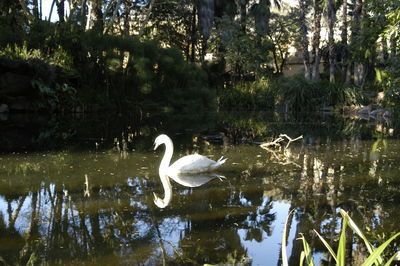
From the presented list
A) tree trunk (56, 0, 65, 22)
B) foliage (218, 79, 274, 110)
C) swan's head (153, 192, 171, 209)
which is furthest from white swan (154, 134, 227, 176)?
tree trunk (56, 0, 65, 22)

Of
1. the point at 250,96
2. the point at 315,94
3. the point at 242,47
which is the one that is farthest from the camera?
the point at 242,47

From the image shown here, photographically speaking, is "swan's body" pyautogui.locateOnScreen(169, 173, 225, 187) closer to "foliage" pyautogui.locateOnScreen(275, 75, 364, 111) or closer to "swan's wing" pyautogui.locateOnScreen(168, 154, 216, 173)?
"swan's wing" pyautogui.locateOnScreen(168, 154, 216, 173)

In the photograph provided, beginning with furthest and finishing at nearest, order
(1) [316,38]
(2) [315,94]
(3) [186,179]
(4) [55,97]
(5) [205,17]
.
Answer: (5) [205,17] → (2) [315,94] → (1) [316,38] → (4) [55,97] → (3) [186,179]

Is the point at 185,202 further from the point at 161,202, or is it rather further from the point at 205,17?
the point at 205,17

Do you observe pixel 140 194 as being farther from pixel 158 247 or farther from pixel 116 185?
pixel 158 247

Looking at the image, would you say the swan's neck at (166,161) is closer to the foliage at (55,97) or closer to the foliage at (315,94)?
the foliage at (55,97)

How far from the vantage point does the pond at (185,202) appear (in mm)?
3588

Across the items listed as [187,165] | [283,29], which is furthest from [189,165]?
[283,29]

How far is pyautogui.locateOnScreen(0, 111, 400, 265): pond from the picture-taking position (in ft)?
11.8

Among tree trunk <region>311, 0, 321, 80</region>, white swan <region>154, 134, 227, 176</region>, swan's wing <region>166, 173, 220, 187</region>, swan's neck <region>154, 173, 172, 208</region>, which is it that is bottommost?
swan's wing <region>166, 173, 220, 187</region>

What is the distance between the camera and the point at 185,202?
5121mm

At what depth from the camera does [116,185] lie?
5.90 metres

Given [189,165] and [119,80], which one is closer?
[189,165]

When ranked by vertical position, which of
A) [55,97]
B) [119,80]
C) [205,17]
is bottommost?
[55,97]
